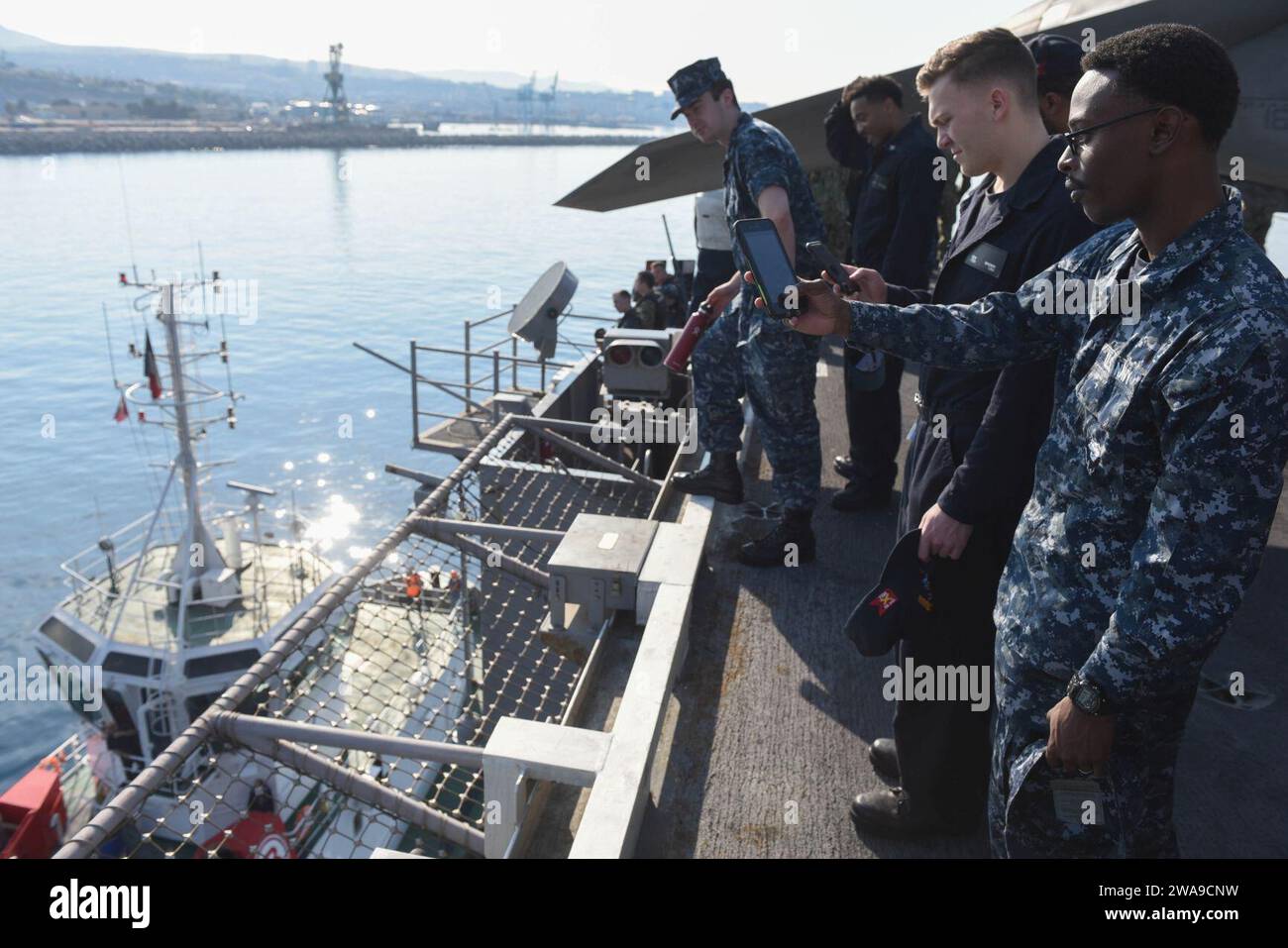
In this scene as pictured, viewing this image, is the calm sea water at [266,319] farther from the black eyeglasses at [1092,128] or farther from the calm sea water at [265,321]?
the black eyeglasses at [1092,128]

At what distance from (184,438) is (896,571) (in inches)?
1006

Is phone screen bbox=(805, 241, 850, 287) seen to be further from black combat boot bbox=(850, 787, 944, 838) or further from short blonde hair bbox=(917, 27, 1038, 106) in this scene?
black combat boot bbox=(850, 787, 944, 838)

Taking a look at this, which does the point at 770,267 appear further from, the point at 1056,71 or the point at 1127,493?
the point at 1056,71

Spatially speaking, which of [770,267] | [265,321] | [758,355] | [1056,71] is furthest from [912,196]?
[265,321]

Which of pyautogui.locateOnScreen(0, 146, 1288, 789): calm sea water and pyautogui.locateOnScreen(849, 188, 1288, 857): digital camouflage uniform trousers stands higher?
pyautogui.locateOnScreen(849, 188, 1288, 857): digital camouflage uniform trousers

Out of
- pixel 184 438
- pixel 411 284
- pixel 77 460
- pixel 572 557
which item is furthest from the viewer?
pixel 411 284

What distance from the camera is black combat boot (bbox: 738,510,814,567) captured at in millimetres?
4691

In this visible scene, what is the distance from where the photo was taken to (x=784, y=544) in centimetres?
469

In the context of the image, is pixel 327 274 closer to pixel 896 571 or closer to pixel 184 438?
pixel 184 438

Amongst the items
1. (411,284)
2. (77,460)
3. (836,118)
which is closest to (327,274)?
(411,284)

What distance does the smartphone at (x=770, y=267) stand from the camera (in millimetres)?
2311

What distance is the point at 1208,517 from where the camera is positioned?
170 cm

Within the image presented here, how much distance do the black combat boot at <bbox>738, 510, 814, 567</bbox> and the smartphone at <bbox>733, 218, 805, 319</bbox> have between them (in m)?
2.43

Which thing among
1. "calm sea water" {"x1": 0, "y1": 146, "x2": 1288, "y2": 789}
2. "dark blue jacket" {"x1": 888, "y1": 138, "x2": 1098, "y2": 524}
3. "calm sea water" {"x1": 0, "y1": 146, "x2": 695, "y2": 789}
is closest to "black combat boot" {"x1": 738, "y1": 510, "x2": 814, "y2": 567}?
"dark blue jacket" {"x1": 888, "y1": 138, "x2": 1098, "y2": 524}
